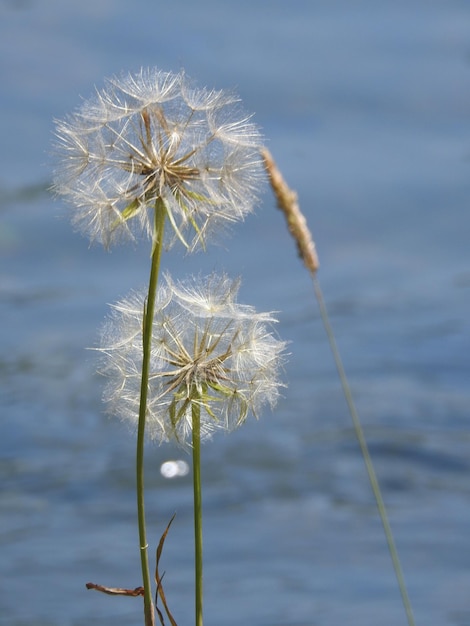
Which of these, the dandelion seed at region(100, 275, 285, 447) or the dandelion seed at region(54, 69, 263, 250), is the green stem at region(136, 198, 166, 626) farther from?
the dandelion seed at region(100, 275, 285, 447)

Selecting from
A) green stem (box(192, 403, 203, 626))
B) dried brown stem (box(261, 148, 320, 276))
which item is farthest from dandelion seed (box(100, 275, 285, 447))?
dried brown stem (box(261, 148, 320, 276))

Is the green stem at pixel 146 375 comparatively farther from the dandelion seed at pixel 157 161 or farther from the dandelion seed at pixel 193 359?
the dandelion seed at pixel 193 359

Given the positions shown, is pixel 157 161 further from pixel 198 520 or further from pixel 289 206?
pixel 198 520

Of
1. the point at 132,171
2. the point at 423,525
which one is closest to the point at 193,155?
the point at 132,171

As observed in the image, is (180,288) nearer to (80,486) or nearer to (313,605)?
(313,605)

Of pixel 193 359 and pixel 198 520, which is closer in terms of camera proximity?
pixel 198 520

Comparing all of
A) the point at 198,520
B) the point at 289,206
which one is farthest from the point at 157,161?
the point at 198,520
